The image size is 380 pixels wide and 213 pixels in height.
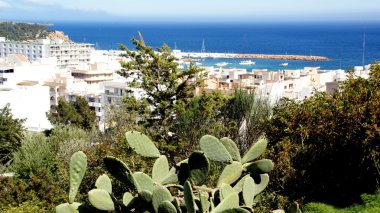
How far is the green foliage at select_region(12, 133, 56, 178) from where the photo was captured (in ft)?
39.0

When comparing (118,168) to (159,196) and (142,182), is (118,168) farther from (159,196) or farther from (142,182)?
(159,196)

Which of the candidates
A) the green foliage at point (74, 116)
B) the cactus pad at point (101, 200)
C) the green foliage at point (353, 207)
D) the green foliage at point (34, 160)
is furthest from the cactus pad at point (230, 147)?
the green foliage at point (74, 116)

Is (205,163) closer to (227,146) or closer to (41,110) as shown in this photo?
(227,146)

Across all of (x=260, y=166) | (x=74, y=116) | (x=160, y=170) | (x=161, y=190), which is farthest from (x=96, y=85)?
(x=161, y=190)

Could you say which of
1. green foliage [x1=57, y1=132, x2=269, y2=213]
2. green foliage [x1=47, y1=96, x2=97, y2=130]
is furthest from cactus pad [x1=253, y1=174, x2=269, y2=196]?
green foliage [x1=47, y1=96, x2=97, y2=130]

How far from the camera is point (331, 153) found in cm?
807

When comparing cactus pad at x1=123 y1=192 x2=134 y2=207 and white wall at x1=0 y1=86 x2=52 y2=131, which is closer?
cactus pad at x1=123 y1=192 x2=134 y2=207

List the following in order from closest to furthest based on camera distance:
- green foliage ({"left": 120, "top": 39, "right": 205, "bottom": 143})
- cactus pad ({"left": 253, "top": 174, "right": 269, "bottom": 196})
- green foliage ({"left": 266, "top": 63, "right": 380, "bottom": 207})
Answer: cactus pad ({"left": 253, "top": 174, "right": 269, "bottom": 196})
green foliage ({"left": 266, "top": 63, "right": 380, "bottom": 207})
green foliage ({"left": 120, "top": 39, "right": 205, "bottom": 143})

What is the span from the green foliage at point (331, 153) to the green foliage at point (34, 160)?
573 centimetres

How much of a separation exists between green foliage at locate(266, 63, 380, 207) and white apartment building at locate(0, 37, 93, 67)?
226 ft

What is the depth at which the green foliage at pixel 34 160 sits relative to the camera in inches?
468

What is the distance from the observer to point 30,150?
1262 centimetres

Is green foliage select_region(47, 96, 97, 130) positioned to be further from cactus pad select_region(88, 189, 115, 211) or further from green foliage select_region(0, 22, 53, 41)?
green foliage select_region(0, 22, 53, 41)

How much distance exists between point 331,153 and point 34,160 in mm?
7192
